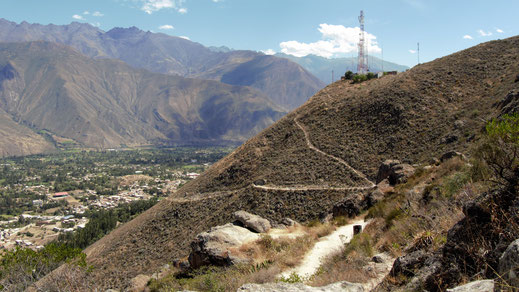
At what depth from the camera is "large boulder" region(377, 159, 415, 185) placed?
991 inches

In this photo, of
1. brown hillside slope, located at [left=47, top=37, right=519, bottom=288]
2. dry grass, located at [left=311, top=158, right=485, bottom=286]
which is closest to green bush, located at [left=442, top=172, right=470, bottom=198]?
dry grass, located at [left=311, top=158, right=485, bottom=286]

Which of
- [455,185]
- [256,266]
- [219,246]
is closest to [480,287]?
[256,266]

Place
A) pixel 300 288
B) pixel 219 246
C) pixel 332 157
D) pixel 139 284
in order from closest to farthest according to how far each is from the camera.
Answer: pixel 300 288, pixel 219 246, pixel 139 284, pixel 332 157

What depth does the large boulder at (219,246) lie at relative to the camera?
1515 cm

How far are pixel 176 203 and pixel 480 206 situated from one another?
118 feet

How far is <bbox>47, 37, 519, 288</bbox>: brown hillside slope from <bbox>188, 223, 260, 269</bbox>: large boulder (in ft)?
39.0

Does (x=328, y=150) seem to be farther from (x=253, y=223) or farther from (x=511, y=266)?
(x=511, y=266)

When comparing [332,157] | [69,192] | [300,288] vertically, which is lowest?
[69,192]

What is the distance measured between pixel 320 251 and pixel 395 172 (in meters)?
13.8

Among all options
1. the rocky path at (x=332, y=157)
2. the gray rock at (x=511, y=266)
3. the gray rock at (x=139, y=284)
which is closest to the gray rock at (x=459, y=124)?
the rocky path at (x=332, y=157)

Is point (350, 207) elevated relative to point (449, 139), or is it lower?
lower

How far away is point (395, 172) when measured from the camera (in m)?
26.4

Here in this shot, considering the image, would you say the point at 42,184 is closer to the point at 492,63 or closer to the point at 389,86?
the point at 389,86

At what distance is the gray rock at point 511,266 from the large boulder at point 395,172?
20.5m
